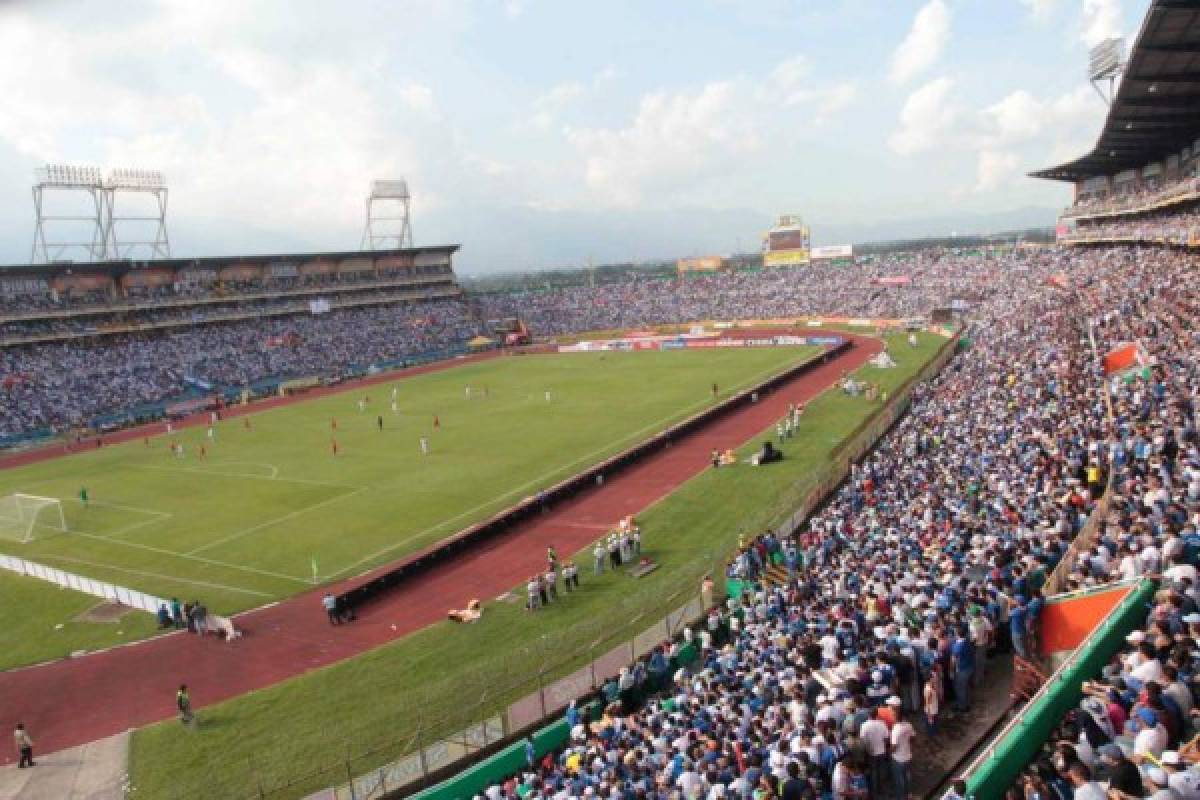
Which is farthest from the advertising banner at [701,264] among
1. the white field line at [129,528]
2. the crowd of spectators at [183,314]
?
the white field line at [129,528]

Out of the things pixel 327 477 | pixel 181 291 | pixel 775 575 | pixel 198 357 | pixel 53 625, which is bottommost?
pixel 53 625

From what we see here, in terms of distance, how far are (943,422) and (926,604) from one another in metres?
18.1

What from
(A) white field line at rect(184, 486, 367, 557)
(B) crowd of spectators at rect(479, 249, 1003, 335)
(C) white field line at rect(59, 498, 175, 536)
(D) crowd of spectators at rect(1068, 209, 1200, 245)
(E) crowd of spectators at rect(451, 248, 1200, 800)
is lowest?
(C) white field line at rect(59, 498, 175, 536)

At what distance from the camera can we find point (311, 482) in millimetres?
38562

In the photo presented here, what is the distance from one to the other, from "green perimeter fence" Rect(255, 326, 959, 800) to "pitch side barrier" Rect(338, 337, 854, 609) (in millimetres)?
6689

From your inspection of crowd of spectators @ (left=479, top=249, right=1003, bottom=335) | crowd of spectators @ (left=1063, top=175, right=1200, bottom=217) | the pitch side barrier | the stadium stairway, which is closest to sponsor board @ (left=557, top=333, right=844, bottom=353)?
crowd of spectators @ (left=479, top=249, right=1003, bottom=335)

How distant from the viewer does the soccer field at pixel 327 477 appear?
2877 centimetres

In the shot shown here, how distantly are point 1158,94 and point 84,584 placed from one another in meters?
46.9

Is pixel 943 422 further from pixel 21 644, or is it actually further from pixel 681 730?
pixel 21 644

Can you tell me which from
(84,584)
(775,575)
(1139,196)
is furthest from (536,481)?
(1139,196)

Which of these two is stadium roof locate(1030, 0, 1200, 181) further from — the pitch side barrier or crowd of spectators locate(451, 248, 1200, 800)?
the pitch side barrier

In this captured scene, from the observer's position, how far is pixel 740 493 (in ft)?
103

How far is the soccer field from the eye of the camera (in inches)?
1133

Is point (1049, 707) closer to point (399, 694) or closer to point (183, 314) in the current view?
point (399, 694)
